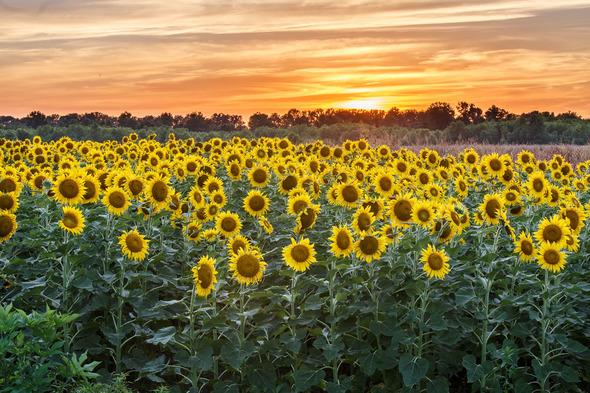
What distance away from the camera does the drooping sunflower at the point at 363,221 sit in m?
6.14

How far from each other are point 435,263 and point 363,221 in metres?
0.71

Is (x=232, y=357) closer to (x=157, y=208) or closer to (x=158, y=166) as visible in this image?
(x=157, y=208)

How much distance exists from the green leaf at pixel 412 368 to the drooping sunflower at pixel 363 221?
107 centimetres

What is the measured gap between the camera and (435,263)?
19.2 ft

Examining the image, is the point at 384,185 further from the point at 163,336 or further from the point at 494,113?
the point at 494,113

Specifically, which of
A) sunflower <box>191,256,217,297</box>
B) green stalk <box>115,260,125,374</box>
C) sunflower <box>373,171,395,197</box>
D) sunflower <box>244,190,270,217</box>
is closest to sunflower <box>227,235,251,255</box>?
sunflower <box>191,256,217,297</box>

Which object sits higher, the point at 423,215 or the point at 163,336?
the point at 423,215

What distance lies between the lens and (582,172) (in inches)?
520

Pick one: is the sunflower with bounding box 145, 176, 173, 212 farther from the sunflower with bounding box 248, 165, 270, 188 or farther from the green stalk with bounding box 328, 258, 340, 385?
the green stalk with bounding box 328, 258, 340, 385

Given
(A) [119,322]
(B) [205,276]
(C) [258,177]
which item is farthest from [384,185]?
(A) [119,322]

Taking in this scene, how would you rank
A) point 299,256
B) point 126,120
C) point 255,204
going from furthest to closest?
point 126,120 < point 255,204 < point 299,256

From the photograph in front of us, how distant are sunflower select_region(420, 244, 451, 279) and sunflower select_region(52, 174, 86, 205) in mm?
3396

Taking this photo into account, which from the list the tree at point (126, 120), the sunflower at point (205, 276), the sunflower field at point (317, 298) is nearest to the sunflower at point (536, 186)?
the sunflower field at point (317, 298)

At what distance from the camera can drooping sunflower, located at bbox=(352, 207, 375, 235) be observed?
6.14m
